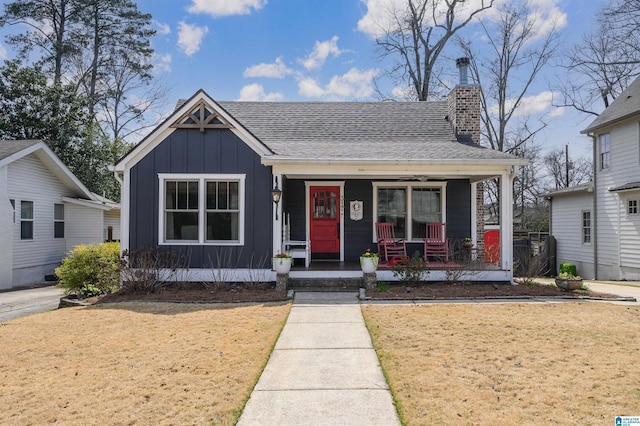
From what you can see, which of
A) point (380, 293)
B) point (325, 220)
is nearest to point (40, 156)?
point (325, 220)

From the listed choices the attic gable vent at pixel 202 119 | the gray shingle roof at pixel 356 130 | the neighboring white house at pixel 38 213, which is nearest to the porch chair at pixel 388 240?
the gray shingle roof at pixel 356 130

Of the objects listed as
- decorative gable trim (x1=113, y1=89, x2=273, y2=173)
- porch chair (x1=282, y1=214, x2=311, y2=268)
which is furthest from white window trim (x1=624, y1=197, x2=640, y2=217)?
decorative gable trim (x1=113, y1=89, x2=273, y2=173)

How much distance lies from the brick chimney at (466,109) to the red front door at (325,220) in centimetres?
435

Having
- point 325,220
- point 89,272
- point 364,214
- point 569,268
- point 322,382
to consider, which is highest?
point 364,214

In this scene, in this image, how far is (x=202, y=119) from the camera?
378 inches

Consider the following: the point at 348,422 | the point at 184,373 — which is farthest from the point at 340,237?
the point at 348,422

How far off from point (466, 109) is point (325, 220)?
5.60 meters

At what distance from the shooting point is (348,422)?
10.7 ft

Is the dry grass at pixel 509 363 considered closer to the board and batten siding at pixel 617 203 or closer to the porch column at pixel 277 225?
the porch column at pixel 277 225

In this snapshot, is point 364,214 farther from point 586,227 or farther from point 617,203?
point 586,227

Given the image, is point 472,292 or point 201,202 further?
point 201,202

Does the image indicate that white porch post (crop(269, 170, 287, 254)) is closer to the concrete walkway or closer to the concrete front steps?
the concrete front steps

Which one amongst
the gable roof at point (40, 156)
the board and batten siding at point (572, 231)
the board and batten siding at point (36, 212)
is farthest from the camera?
the board and batten siding at point (572, 231)

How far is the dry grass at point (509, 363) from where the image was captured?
3.42 meters
